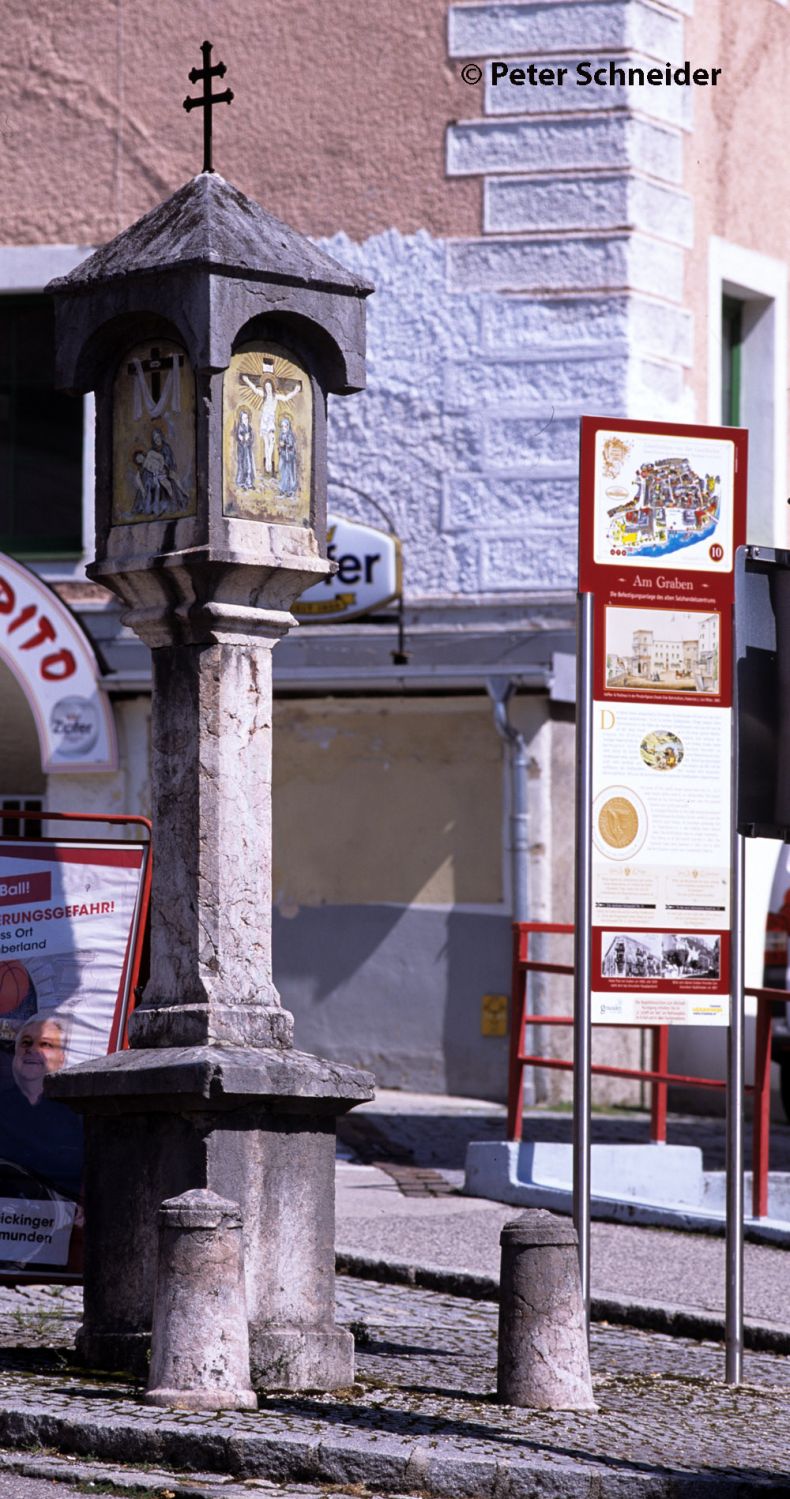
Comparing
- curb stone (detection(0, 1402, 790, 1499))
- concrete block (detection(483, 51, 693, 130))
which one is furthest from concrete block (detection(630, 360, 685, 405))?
curb stone (detection(0, 1402, 790, 1499))

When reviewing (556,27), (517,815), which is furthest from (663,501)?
(556,27)

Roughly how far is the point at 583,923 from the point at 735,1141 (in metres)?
0.87

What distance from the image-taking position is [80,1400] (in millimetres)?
6621

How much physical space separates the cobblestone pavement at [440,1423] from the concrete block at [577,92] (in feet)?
32.8

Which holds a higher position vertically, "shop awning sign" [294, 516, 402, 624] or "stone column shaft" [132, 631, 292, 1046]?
"shop awning sign" [294, 516, 402, 624]

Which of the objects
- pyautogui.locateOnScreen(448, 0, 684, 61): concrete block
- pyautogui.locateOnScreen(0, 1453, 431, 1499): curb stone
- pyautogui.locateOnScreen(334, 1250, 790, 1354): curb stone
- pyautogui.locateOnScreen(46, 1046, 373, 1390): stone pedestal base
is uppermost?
pyautogui.locateOnScreen(448, 0, 684, 61): concrete block

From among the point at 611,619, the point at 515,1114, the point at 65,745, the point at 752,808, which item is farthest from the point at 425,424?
the point at 752,808

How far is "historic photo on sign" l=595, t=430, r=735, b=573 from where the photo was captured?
26.1 ft

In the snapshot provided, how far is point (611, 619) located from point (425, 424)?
8.42 m

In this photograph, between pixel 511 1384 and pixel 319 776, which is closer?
pixel 511 1384

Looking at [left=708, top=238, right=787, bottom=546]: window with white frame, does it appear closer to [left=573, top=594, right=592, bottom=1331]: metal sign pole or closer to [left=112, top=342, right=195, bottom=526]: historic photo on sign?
[left=573, top=594, right=592, bottom=1331]: metal sign pole

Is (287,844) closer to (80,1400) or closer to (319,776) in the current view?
(319,776)

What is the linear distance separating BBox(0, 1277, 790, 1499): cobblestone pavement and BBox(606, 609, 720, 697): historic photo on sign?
227cm

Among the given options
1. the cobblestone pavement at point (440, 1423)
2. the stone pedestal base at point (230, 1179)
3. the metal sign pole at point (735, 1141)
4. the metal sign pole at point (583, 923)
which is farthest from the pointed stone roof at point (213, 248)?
the cobblestone pavement at point (440, 1423)
